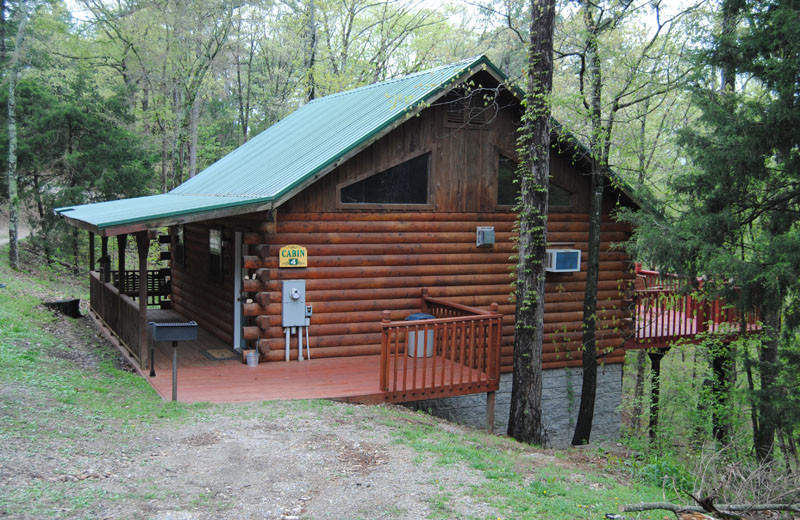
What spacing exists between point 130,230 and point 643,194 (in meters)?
8.23

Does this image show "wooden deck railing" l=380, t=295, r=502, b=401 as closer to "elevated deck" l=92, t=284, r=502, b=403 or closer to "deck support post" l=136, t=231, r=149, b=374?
"elevated deck" l=92, t=284, r=502, b=403

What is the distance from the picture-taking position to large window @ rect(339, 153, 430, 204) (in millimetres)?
11133

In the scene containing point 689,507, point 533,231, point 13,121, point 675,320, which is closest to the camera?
point 689,507

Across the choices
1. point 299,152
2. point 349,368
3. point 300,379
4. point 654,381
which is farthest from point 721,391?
point 299,152

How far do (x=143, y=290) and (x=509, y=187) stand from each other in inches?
261

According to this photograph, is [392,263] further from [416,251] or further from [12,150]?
[12,150]

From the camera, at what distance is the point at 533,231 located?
30.9ft

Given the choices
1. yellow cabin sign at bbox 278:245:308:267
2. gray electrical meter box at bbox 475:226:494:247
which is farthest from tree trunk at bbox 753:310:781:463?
yellow cabin sign at bbox 278:245:308:267

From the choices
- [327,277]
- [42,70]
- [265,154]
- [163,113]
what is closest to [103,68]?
[42,70]

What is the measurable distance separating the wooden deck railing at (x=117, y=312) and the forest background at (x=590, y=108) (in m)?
7.49

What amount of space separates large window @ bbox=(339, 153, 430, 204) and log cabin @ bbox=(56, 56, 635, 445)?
0.08 feet

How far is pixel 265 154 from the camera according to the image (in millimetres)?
14039

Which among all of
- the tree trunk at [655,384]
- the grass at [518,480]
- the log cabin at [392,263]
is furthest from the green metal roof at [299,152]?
the tree trunk at [655,384]

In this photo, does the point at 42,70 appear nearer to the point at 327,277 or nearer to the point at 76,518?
the point at 327,277
